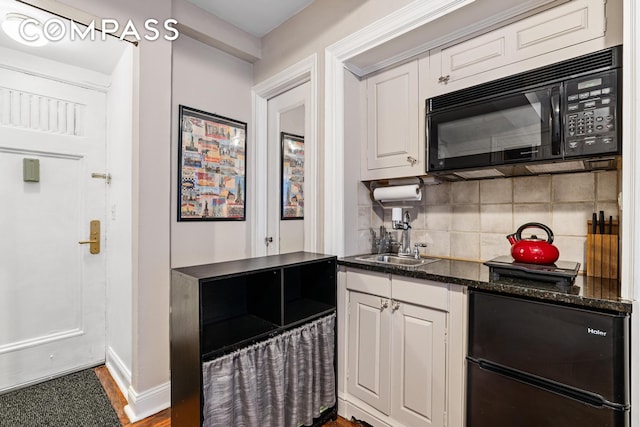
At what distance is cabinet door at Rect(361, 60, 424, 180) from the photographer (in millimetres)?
1925

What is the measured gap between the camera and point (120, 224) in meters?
2.26

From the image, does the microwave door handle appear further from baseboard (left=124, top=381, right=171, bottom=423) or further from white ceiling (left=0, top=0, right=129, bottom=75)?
baseboard (left=124, top=381, right=171, bottom=423)

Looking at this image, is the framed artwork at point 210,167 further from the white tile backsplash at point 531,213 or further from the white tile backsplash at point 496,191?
the white tile backsplash at point 531,213

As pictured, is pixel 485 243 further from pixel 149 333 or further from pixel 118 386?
pixel 118 386

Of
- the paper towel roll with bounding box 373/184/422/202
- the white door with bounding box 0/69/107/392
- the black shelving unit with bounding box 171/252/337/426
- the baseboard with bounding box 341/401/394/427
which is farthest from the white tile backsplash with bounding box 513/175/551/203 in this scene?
the white door with bounding box 0/69/107/392

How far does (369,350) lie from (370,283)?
400 mm

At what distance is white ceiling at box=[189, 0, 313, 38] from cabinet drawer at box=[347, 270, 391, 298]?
1.98 m

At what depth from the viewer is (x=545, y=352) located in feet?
3.97

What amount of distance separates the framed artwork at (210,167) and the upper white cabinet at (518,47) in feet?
→ 5.10

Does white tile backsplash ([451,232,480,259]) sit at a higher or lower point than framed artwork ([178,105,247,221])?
lower

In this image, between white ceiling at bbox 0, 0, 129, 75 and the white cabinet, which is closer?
the white cabinet

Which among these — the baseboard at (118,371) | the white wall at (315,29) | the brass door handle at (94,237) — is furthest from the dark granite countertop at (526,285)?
the brass door handle at (94,237)

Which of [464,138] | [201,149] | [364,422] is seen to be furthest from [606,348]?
[201,149]

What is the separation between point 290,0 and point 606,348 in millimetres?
2611
